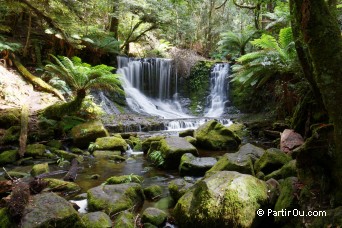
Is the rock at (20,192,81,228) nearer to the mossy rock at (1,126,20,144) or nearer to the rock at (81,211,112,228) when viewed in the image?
the rock at (81,211,112,228)

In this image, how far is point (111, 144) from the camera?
291 inches

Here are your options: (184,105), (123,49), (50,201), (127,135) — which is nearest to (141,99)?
(184,105)

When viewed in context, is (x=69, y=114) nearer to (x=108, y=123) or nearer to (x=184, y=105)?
(x=108, y=123)

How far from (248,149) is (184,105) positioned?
8.21 m

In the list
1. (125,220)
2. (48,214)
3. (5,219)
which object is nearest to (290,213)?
(125,220)

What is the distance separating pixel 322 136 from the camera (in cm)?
295

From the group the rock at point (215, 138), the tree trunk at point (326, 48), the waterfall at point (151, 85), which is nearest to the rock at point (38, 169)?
the rock at point (215, 138)

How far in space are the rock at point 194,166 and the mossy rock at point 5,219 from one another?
3118 mm

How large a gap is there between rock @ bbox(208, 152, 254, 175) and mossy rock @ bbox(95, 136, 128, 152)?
3.14 metres

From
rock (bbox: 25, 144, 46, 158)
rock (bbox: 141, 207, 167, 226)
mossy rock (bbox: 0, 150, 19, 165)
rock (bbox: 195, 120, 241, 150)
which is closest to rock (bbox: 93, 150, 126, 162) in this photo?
rock (bbox: 25, 144, 46, 158)

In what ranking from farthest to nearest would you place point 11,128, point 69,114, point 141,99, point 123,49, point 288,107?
point 123,49 < point 141,99 < point 69,114 < point 288,107 < point 11,128

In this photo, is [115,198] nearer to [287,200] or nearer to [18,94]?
[287,200]

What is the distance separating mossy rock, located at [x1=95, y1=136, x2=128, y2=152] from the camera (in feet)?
23.9

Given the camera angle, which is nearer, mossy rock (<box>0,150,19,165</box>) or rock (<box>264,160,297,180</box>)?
rock (<box>264,160,297,180</box>)
